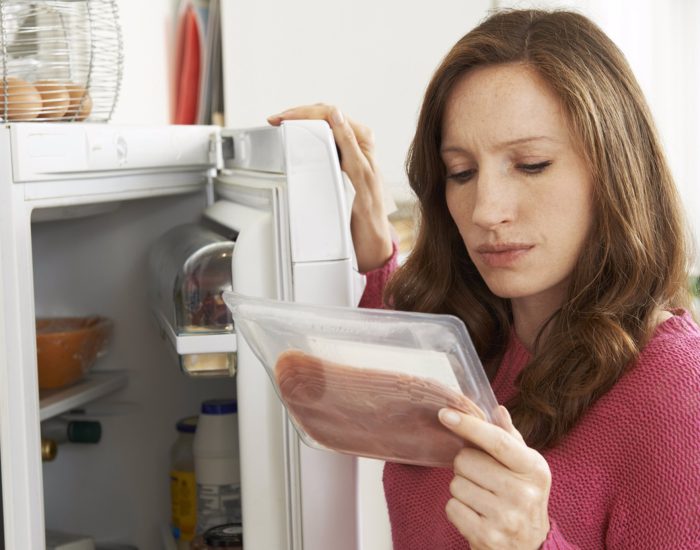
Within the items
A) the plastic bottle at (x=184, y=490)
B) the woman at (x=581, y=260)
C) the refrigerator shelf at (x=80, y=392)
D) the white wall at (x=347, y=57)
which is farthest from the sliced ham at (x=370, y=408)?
the white wall at (x=347, y=57)

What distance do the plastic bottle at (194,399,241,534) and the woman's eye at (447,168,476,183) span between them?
1.78 feet

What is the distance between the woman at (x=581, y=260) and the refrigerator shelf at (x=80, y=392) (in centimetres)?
53

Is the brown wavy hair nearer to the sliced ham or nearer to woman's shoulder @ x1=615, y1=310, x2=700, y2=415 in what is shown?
woman's shoulder @ x1=615, y1=310, x2=700, y2=415

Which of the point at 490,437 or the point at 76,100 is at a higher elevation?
the point at 76,100

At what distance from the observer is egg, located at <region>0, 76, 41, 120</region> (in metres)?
1.21

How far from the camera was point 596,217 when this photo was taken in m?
1.09

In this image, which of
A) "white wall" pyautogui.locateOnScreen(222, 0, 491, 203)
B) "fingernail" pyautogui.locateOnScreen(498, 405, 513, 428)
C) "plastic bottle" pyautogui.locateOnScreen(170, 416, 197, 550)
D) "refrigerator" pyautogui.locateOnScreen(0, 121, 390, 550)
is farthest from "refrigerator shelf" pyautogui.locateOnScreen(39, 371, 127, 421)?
"white wall" pyautogui.locateOnScreen(222, 0, 491, 203)

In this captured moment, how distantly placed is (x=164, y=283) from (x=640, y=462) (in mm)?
709

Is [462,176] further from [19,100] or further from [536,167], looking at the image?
[19,100]

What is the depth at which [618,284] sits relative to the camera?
1.10m

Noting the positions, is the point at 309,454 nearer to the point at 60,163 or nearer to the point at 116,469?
the point at 60,163

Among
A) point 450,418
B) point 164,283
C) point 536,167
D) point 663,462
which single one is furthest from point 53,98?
point 663,462

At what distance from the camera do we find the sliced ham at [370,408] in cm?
83

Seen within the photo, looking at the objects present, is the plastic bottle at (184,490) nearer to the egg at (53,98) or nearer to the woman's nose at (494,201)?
the egg at (53,98)
